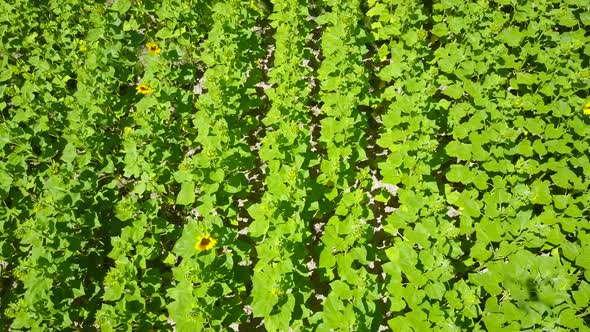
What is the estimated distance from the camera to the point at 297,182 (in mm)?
3951

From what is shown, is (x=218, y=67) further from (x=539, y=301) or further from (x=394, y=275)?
(x=539, y=301)

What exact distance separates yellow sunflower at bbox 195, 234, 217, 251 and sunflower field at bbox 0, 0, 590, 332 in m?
0.01

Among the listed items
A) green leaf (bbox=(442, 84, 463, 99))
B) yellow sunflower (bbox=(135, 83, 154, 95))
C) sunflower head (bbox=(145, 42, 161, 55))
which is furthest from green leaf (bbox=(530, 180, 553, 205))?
sunflower head (bbox=(145, 42, 161, 55))

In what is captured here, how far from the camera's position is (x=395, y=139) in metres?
4.42

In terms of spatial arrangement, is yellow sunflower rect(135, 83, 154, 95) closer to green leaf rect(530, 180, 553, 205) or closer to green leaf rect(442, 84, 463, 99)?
green leaf rect(442, 84, 463, 99)

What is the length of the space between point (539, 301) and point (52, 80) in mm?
5520

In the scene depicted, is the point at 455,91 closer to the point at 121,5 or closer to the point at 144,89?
the point at 144,89

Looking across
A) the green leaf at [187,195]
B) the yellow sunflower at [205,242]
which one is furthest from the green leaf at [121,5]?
the yellow sunflower at [205,242]

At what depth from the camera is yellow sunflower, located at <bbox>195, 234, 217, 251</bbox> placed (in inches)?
141

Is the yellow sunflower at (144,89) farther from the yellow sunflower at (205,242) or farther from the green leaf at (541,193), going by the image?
the green leaf at (541,193)

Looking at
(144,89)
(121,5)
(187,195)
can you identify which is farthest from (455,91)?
(121,5)

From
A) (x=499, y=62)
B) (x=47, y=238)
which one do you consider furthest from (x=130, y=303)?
(x=499, y=62)

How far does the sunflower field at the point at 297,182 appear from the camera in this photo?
11.4 ft

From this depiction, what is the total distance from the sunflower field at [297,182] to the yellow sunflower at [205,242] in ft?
0.05
